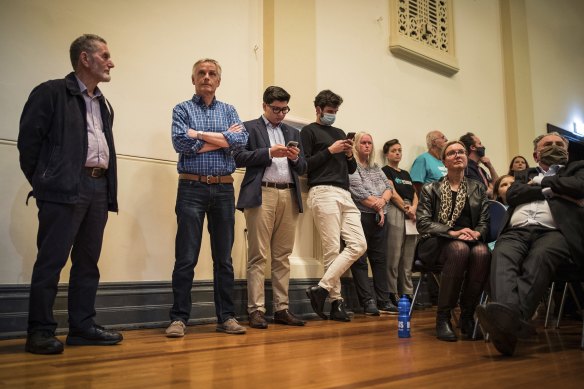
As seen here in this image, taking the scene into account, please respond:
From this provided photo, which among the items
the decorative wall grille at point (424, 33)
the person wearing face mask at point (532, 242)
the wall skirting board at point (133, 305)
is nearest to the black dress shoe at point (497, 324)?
the person wearing face mask at point (532, 242)

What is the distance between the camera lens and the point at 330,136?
165 inches

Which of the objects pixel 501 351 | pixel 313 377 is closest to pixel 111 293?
pixel 313 377

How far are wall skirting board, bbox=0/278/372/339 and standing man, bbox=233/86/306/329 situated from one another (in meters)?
0.32

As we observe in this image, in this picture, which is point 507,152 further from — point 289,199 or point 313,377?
point 313,377

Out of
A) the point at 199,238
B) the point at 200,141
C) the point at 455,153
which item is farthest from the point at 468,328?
the point at 200,141

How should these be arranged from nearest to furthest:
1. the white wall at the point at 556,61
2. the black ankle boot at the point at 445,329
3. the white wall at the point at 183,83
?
1. the black ankle boot at the point at 445,329
2. the white wall at the point at 183,83
3. the white wall at the point at 556,61

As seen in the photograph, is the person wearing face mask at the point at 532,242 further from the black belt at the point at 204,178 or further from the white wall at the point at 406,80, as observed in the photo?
the white wall at the point at 406,80

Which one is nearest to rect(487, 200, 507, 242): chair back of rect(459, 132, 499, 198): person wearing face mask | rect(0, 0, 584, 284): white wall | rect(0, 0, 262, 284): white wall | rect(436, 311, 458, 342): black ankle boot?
rect(436, 311, 458, 342): black ankle boot

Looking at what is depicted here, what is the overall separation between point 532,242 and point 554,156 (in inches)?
20.5

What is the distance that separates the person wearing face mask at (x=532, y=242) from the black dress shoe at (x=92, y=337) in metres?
1.65

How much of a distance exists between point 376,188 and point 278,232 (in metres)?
1.21

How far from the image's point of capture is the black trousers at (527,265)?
101 inches

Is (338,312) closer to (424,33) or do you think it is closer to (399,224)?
(399,224)

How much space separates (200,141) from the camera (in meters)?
3.16
